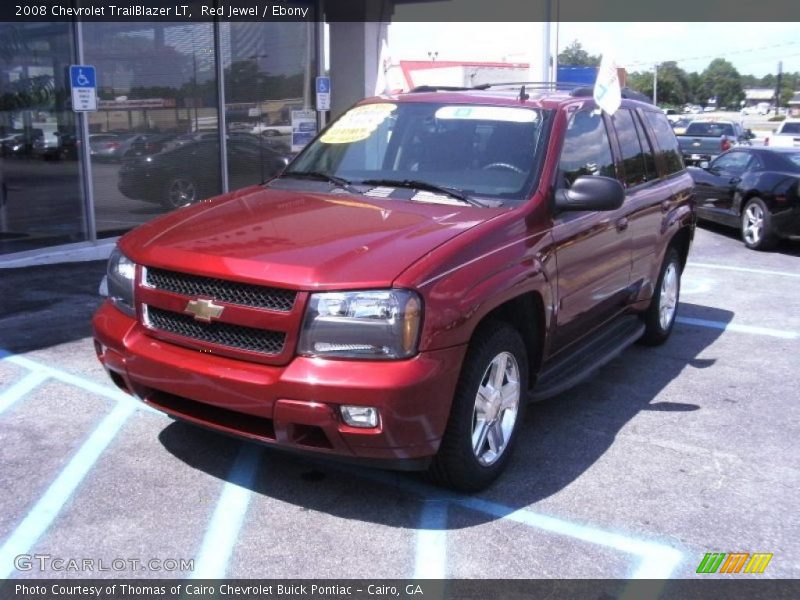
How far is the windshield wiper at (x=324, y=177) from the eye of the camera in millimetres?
4699

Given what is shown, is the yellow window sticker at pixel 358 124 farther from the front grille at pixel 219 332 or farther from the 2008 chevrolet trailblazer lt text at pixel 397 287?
the front grille at pixel 219 332

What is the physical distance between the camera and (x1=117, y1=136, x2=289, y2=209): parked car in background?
10547 millimetres

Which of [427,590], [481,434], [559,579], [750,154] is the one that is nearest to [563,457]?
[481,434]

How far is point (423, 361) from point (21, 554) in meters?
1.77

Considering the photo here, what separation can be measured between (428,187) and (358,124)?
3.11ft

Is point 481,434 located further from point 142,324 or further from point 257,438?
point 142,324

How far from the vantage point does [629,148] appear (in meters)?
5.81

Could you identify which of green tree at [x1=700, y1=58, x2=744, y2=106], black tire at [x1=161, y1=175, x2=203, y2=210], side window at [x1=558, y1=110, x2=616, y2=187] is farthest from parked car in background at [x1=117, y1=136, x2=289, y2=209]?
green tree at [x1=700, y1=58, x2=744, y2=106]

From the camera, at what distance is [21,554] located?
334cm

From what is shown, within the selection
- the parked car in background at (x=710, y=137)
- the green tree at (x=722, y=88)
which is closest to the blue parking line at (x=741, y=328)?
the parked car in background at (x=710, y=137)

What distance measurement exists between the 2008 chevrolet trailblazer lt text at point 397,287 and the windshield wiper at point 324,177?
2 cm

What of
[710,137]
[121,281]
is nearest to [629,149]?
[121,281]

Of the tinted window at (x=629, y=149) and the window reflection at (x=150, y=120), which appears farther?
the window reflection at (x=150, y=120)

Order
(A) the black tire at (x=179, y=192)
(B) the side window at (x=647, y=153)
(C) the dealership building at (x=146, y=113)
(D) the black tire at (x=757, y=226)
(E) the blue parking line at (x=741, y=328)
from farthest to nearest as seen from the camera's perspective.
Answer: (D) the black tire at (x=757, y=226) → (A) the black tire at (x=179, y=192) → (C) the dealership building at (x=146, y=113) → (E) the blue parking line at (x=741, y=328) → (B) the side window at (x=647, y=153)
